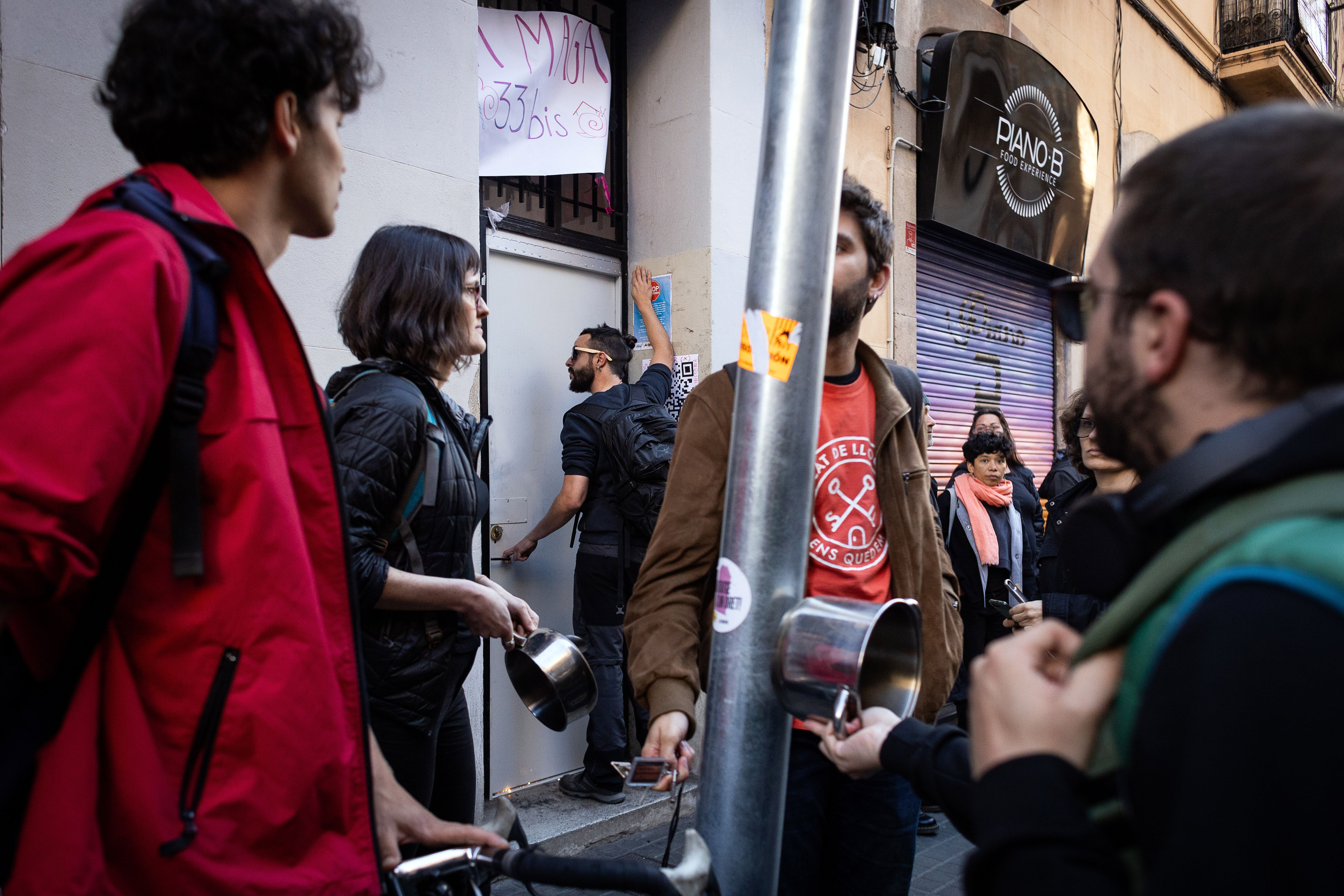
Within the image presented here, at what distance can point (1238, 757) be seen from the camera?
648 millimetres

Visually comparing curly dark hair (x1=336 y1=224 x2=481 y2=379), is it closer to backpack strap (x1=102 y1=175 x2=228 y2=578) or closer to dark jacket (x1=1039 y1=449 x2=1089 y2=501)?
backpack strap (x1=102 y1=175 x2=228 y2=578)

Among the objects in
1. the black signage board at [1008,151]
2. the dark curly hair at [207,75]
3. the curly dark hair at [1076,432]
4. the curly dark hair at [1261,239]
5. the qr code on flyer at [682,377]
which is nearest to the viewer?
the curly dark hair at [1261,239]

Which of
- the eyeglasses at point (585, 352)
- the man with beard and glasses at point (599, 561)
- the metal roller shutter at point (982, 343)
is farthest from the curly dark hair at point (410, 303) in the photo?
the metal roller shutter at point (982, 343)

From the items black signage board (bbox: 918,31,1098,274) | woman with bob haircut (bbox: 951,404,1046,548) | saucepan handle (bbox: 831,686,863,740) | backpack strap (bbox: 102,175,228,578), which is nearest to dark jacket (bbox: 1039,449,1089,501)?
woman with bob haircut (bbox: 951,404,1046,548)

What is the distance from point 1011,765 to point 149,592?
3.18ft

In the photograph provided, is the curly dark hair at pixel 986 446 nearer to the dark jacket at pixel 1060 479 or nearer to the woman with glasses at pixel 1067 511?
the woman with glasses at pixel 1067 511

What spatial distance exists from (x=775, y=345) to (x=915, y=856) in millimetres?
3156

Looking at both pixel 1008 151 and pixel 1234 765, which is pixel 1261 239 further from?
pixel 1008 151

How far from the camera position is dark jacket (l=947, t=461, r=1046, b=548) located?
6.05m

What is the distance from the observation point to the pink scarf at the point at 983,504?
5316mm

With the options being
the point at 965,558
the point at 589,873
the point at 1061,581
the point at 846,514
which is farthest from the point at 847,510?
the point at 965,558

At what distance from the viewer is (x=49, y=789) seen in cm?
103

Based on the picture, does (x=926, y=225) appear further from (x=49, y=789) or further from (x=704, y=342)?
(x=49, y=789)

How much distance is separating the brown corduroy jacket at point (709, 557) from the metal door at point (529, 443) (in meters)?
2.44
